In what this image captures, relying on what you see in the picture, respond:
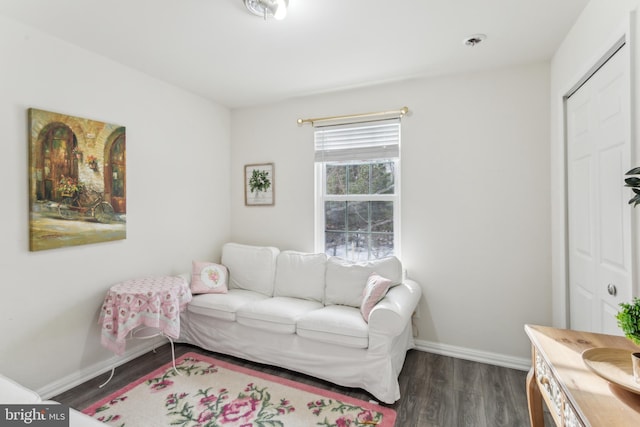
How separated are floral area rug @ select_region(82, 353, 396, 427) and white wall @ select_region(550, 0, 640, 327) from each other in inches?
65.1

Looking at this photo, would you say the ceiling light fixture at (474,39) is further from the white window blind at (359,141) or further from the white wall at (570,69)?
the white window blind at (359,141)

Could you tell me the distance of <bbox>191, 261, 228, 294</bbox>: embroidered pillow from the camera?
10.1 feet

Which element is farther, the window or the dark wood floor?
the window

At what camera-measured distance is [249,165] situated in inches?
150

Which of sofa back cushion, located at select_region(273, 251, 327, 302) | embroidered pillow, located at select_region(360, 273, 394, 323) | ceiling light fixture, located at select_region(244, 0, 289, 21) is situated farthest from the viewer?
sofa back cushion, located at select_region(273, 251, 327, 302)

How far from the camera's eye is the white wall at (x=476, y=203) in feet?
8.68

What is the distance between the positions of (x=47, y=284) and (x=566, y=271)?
12.1ft

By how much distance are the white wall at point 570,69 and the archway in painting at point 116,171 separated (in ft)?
10.8

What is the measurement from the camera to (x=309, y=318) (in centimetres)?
250

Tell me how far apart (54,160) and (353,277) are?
7.98 ft

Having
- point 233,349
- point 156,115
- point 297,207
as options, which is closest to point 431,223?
point 297,207

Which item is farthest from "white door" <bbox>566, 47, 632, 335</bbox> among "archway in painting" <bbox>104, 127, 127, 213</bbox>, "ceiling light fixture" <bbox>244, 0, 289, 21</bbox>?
"archway in painting" <bbox>104, 127, 127, 213</bbox>

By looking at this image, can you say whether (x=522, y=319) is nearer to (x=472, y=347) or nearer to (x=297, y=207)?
(x=472, y=347)

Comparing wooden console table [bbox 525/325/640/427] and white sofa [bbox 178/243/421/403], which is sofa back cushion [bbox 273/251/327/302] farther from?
wooden console table [bbox 525/325/640/427]
